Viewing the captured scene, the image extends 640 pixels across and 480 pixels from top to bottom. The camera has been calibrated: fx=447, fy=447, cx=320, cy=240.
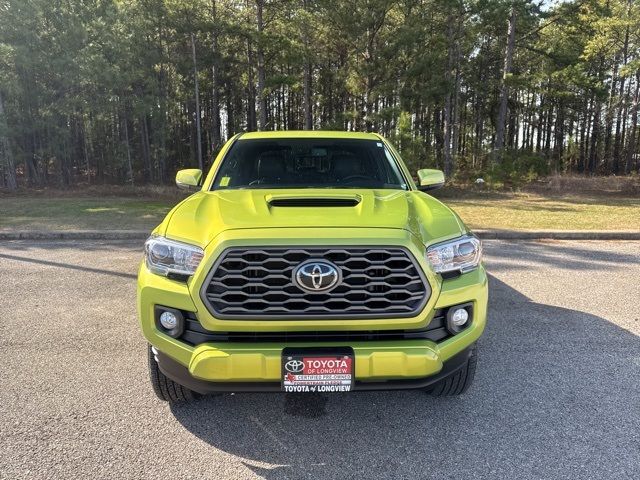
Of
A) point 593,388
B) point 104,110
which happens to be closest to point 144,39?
point 104,110

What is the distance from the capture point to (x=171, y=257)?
241cm

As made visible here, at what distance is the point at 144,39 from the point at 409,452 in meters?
26.8

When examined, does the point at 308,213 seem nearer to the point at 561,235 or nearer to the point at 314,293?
the point at 314,293

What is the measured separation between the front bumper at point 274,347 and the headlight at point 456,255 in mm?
77

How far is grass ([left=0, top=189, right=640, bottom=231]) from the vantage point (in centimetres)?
1002

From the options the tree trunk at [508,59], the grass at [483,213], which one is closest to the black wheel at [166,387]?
the grass at [483,213]

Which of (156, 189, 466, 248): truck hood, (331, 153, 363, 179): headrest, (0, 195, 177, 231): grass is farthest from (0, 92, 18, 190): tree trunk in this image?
(156, 189, 466, 248): truck hood

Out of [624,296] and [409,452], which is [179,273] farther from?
[624,296]

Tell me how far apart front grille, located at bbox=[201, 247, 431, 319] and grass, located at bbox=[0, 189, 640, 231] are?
7.98 m

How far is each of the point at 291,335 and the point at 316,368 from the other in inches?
8.5

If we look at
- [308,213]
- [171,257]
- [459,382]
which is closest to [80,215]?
[171,257]

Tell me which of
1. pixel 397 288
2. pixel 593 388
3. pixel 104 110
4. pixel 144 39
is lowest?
pixel 593 388

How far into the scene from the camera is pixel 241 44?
2673 cm

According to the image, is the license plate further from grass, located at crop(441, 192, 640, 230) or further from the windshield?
grass, located at crop(441, 192, 640, 230)
